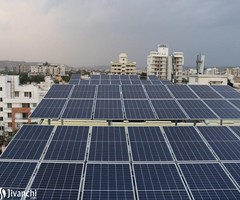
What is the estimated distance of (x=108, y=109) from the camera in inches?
740

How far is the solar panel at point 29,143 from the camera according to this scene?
44.2 feet

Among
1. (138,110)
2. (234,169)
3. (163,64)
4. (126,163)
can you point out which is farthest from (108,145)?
(163,64)

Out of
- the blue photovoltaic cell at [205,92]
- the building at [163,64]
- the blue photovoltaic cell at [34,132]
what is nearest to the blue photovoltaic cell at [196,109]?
the blue photovoltaic cell at [205,92]

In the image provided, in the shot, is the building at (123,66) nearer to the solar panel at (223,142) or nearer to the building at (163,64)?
the building at (163,64)

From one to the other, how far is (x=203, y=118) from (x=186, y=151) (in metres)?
4.45

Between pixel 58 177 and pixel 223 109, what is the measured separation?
38.3 feet

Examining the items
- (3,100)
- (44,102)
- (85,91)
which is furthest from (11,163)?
(3,100)

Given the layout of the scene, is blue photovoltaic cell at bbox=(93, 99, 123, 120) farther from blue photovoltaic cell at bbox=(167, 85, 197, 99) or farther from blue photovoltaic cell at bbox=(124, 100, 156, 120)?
blue photovoltaic cell at bbox=(167, 85, 197, 99)

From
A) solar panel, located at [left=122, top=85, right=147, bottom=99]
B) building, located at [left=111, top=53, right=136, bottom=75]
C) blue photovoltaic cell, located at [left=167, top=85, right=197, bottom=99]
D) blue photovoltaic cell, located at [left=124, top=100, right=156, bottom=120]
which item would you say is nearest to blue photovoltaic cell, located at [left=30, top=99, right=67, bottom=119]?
blue photovoltaic cell, located at [left=124, top=100, right=156, bottom=120]

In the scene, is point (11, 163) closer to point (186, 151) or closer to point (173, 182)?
point (173, 182)

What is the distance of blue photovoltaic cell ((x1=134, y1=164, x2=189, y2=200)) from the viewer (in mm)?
11188

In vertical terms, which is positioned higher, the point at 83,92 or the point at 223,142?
the point at 83,92

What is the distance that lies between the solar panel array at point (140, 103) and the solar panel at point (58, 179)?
5214 millimetres

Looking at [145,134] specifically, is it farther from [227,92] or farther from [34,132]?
[227,92]
